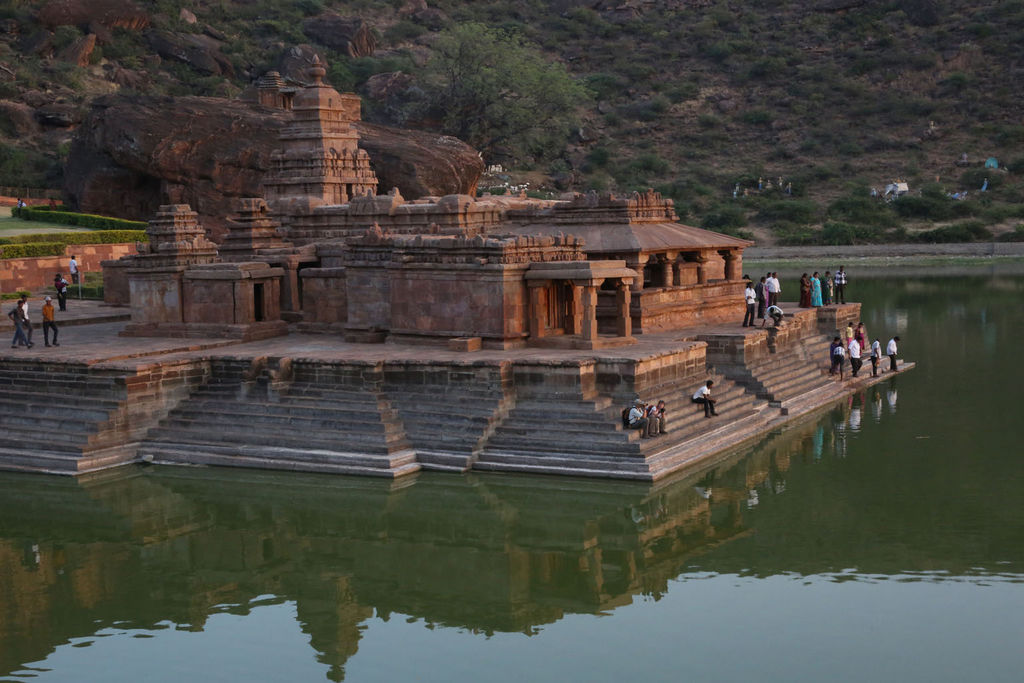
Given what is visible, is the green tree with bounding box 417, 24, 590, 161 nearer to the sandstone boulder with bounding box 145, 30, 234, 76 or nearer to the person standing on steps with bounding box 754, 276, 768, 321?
the sandstone boulder with bounding box 145, 30, 234, 76

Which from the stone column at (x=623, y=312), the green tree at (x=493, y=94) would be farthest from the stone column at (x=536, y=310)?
the green tree at (x=493, y=94)

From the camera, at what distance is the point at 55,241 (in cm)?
3441

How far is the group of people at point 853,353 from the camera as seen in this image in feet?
81.9

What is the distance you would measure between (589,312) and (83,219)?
2425cm

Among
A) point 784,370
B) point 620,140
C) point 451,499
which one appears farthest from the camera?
point 620,140

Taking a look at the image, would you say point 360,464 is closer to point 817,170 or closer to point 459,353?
point 459,353

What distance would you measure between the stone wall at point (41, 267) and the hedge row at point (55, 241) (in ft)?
0.76

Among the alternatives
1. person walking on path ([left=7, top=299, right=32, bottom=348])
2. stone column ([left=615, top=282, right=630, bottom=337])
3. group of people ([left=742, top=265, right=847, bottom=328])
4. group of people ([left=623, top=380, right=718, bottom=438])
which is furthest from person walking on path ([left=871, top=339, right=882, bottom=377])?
person walking on path ([left=7, top=299, right=32, bottom=348])

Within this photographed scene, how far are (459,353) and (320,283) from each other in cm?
474

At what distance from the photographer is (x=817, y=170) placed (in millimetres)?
62719

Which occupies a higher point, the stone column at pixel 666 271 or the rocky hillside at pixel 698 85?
the rocky hillside at pixel 698 85

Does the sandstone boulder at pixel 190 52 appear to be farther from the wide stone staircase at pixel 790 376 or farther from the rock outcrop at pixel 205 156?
the wide stone staircase at pixel 790 376

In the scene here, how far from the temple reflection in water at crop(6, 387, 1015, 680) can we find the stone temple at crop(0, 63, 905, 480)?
0.54 m

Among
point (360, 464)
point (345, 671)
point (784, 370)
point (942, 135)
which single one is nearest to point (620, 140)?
point (942, 135)
